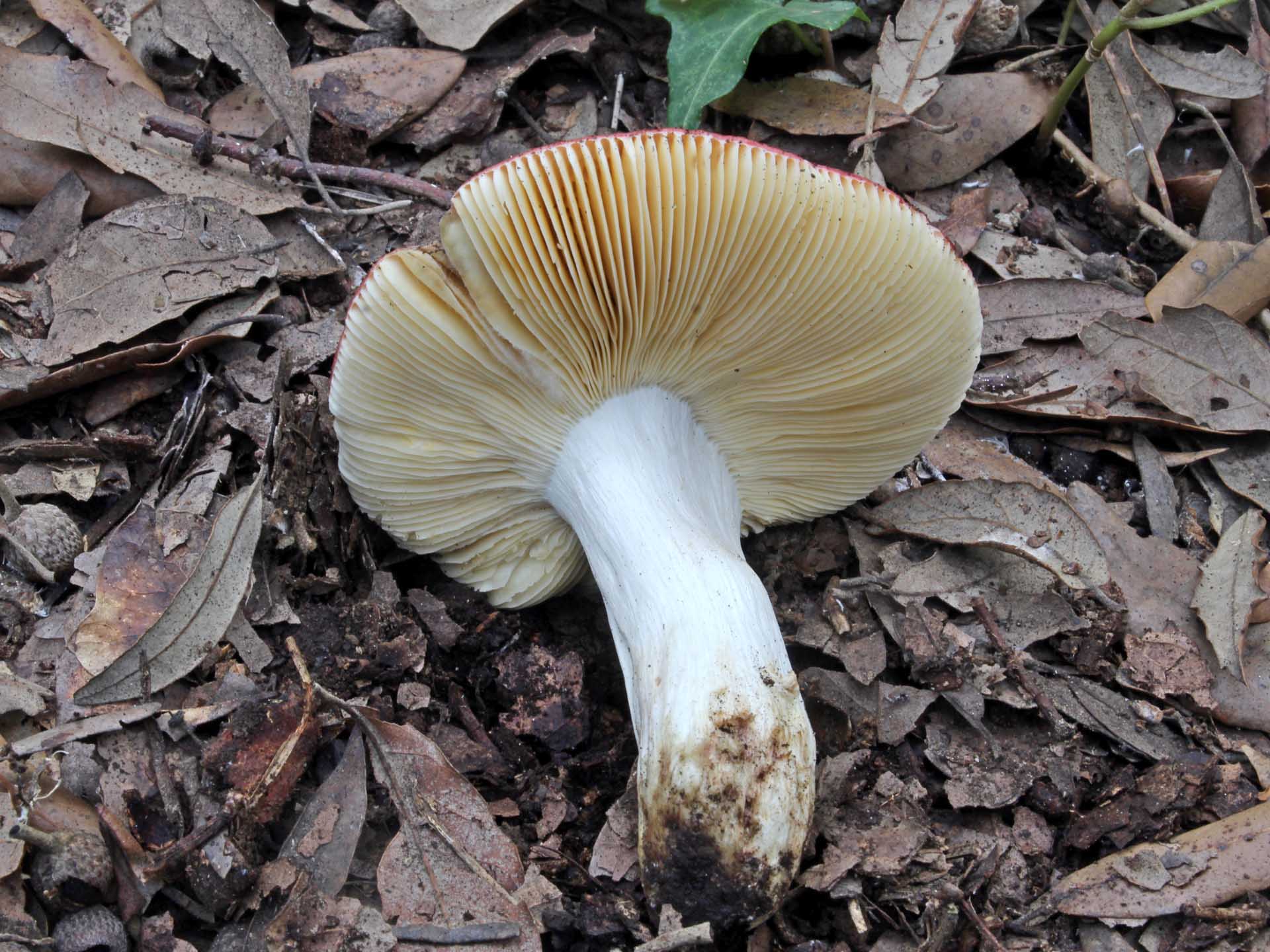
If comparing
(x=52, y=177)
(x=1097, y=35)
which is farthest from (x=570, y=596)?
(x=1097, y=35)

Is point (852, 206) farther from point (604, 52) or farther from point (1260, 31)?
point (1260, 31)

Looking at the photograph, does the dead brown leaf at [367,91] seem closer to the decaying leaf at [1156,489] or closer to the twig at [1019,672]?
the twig at [1019,672]

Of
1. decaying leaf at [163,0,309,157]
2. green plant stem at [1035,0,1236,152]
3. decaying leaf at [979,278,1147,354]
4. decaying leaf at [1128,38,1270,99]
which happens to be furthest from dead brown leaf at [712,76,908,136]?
decaying leaf at [163,0,309,157]

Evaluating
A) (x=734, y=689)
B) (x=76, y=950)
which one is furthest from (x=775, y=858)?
(x=76, y=950)

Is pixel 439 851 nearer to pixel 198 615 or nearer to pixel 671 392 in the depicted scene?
pixel 198 615

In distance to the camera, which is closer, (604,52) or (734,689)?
(734,689)

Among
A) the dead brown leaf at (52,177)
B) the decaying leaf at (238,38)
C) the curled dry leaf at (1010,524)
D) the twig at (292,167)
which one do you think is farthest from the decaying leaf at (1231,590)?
the dead brown leaf at (52,177)

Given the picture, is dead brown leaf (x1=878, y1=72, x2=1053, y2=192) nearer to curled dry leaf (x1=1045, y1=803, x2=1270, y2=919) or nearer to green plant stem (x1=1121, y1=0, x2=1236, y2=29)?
green plant stem (x1=1121, y1=0, x2=1236, y2=29)
